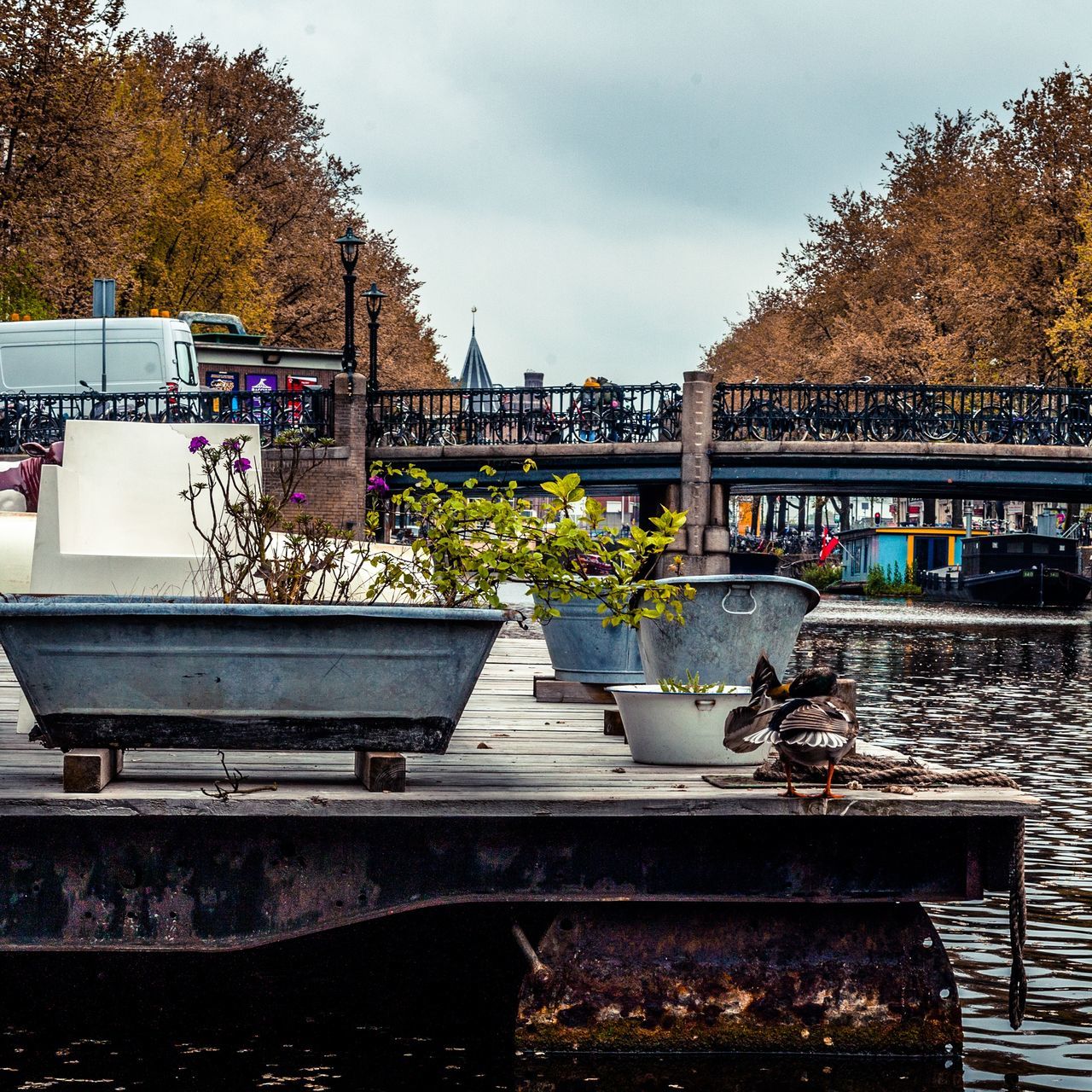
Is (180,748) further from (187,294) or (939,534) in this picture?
(939,534)

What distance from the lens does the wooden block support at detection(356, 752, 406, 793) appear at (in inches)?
180

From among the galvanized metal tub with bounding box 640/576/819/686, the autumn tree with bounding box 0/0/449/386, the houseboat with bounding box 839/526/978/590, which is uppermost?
the autumn tree with bounding box 0/0/449/386

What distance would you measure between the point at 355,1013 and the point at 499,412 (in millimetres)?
27575

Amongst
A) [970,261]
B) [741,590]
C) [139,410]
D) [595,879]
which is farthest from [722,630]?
[970,261]

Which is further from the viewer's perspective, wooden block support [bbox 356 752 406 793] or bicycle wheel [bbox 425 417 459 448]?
bicycle wheel [bbox 425 417 459 448]

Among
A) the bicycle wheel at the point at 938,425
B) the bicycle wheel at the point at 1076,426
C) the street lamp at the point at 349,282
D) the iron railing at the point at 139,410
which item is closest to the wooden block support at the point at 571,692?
the street lamp at the point at 349,282

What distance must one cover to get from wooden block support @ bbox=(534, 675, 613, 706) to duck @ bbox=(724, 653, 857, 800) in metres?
3.03

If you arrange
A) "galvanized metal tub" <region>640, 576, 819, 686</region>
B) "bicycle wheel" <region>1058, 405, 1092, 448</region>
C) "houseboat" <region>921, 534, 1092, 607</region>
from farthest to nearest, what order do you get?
"houseboat" <region>921, 534, 1092, 607</region> < "bicycle wheel" <region>1058, 405, 1092, 448</region> < "galvanized metal tub" <region>640, 576, 819, 686</region>

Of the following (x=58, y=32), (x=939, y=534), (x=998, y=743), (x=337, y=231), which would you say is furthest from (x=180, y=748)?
(x=939, y=534)

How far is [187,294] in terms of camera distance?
121 ft

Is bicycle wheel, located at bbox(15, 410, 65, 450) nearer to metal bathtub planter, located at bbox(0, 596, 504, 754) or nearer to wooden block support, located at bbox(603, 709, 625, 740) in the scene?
wooden block support, located at bbox(603, 709, 625, 740)

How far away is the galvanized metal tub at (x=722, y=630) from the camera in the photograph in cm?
582

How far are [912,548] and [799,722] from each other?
52.4 meters

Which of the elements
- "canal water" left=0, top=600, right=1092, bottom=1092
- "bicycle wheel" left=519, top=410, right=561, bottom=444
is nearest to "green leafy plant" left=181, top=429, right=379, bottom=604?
"canal water" left=0, top=600, right=1092, bottom=1092
